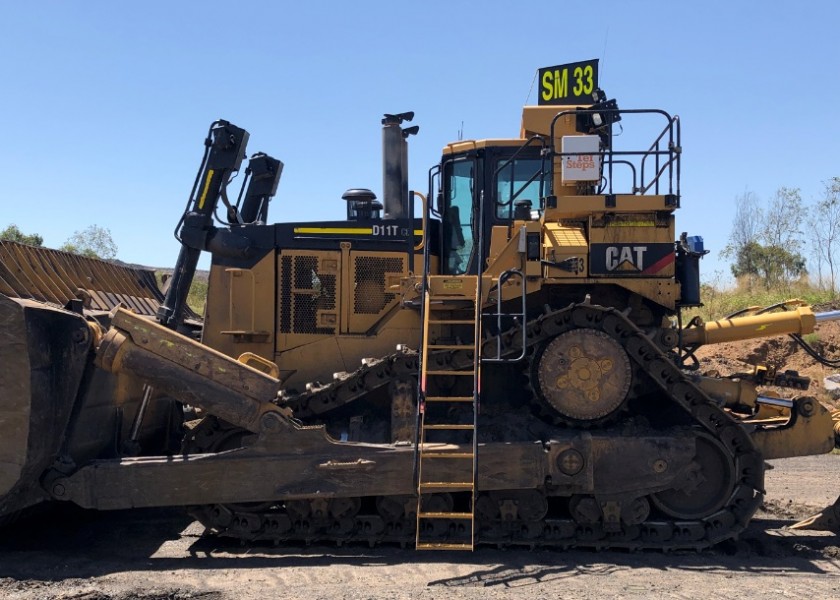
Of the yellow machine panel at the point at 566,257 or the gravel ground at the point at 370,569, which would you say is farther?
the yellow machine panel at the point at 566,257

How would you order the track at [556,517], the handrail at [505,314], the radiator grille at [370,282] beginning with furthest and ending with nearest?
the radiator grille at [370,282]
the track at [556,517]
the handrail at [505,314]

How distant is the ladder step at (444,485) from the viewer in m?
6.80

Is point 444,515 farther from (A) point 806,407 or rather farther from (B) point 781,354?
(B) point 781,354

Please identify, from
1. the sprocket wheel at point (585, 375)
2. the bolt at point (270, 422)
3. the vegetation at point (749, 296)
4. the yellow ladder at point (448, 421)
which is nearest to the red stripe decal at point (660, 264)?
the sprocket wheel at point (585, 375)

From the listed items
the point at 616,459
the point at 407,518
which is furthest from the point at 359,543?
the point at 616,459

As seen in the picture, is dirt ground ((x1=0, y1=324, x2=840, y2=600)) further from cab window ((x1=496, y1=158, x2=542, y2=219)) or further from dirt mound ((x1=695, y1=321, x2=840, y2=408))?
dirt mound ((x1=695, y1=321, x2=840, y2=408))

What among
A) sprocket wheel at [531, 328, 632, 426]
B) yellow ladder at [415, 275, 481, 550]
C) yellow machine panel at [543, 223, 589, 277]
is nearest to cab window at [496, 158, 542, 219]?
yellow machine panel at [543, 223, 589, 277]

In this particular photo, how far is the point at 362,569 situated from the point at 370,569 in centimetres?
6

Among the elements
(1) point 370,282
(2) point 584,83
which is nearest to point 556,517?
(1) point 370,282

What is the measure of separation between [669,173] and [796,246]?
71.9 feet

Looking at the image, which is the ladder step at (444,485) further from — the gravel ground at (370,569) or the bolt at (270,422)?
the bolt at (270,422)

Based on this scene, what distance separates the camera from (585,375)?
23.5ft

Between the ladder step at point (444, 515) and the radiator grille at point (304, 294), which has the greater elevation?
the radiator grille at point (304, 294)

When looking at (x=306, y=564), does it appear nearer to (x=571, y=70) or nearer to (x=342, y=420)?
(x=342, y=420)
